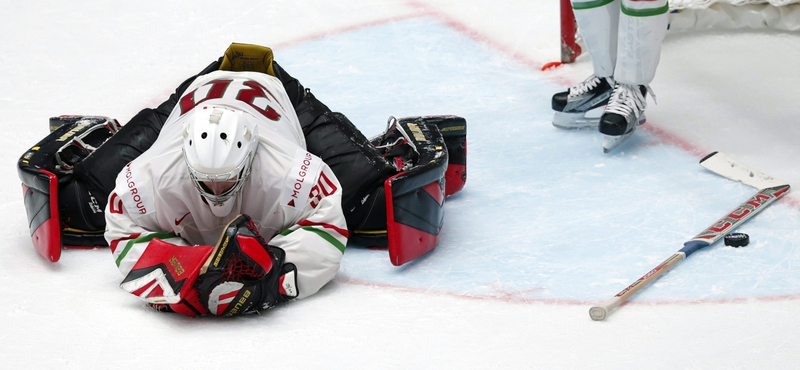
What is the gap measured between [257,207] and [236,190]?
0.21 m

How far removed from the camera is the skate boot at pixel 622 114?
15.2 ft

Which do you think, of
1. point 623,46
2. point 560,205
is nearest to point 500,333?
point 560,205

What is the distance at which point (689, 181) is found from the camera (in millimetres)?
4305

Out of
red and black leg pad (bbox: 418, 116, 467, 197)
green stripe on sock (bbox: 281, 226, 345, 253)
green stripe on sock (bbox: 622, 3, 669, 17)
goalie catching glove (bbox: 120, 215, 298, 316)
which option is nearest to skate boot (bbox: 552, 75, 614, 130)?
green stripe on sock (bbox: 622, 3, 669, 17)

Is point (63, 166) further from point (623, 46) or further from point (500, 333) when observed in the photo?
point (623, 46)

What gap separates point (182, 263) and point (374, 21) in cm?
414

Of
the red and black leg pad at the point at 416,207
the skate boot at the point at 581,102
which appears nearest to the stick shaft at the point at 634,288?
the red and black leg pad at the point at 416,207

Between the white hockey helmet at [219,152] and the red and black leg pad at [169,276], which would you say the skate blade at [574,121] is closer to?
the white hockey helmet at [219,152]

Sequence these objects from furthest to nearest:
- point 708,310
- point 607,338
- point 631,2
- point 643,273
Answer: point 631,2, point 643,273, point 708,310, point 607,338

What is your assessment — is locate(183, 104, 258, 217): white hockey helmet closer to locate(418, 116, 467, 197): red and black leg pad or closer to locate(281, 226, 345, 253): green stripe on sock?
locate(281, 226, 345, 253): green stripe on sock

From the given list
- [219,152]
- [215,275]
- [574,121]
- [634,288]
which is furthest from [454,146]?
[215,275]

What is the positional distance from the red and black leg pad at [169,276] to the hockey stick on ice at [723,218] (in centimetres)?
127

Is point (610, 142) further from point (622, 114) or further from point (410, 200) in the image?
point (410, 200)

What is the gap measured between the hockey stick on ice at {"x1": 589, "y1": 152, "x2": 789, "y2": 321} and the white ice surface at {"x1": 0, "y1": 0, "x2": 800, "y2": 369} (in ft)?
0.14
